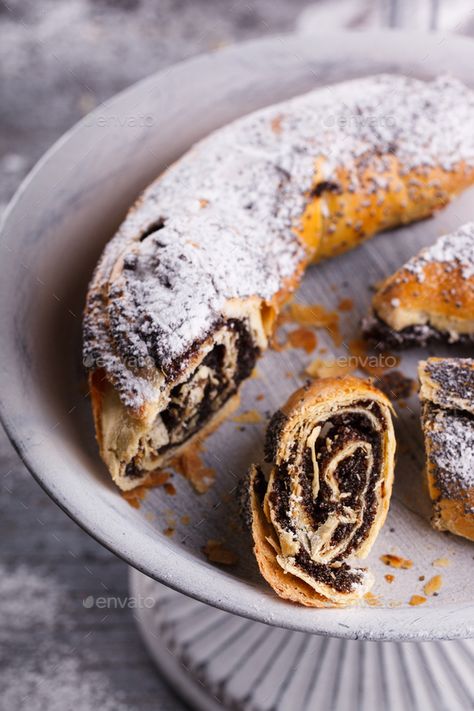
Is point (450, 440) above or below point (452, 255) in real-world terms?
below

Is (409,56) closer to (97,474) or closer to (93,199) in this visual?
(93,199)

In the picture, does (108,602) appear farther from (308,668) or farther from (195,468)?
(195,468)

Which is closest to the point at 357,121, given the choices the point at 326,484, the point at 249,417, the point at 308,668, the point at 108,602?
the point at 249,417

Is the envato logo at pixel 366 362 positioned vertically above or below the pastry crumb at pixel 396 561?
above

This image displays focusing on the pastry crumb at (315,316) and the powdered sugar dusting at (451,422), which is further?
the pastry crumb at (315,316)

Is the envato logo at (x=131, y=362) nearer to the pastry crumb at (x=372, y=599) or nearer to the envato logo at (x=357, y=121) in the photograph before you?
the pastry crumb at (x=372, y=599)

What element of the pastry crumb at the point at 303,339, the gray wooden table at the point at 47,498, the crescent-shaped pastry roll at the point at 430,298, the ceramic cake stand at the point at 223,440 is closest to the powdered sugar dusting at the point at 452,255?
the crescent-shaped pastry roll at the point at 430,298

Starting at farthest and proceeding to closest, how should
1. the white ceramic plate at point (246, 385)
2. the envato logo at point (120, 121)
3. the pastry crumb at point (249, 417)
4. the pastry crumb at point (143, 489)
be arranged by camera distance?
the envato logo at point (120, 121) < the pastry crumb at point (249, 417) < the pastry crumb at point (143, 489) < the white ceramic plate at point (246, 385)

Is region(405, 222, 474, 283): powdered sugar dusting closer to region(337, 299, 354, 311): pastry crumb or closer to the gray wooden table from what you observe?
region(337, 299, 354, 311): pastry crumb
